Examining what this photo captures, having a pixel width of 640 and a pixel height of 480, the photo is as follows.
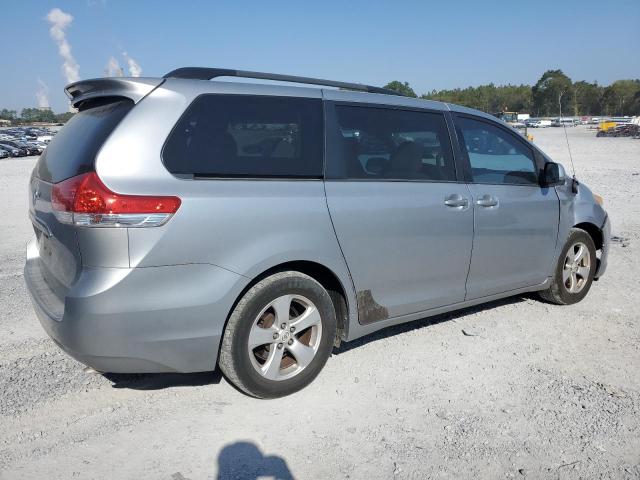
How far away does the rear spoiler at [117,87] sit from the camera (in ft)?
9.70

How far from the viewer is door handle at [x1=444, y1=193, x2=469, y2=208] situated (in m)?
3.97

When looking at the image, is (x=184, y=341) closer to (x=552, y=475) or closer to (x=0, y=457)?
(x=0, y=457)

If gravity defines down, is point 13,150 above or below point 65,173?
above

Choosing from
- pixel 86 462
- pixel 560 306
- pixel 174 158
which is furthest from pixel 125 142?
pixel 560 306

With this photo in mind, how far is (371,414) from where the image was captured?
3.21 meters

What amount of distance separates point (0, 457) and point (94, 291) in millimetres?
965

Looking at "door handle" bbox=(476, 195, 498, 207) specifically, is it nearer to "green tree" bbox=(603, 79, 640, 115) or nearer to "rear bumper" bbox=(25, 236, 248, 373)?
"rear bumper" bbox=(25, 236, 248, 373)

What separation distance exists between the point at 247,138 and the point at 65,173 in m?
1.01

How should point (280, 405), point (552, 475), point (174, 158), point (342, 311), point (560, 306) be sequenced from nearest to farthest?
point (552, 475) < point (174, 158) < point (280, 405) < point (342, 311) < point (560, 306)

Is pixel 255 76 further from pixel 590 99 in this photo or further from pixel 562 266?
pixel 590 99

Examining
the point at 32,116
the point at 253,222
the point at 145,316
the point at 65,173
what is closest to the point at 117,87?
the point at 65,173

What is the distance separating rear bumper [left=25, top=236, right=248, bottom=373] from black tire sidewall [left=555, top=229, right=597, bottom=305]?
3.26m

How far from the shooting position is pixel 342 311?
3605 millimetres

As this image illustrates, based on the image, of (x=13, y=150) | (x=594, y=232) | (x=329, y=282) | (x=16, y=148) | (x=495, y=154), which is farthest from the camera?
(x=16, y=148)
